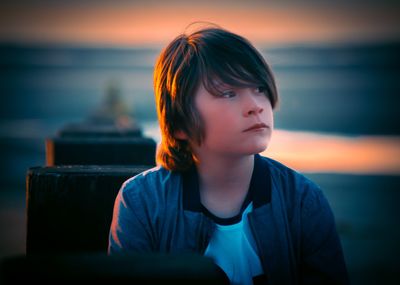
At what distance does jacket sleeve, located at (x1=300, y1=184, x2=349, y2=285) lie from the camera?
2049 mm

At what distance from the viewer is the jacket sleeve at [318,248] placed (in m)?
2.05

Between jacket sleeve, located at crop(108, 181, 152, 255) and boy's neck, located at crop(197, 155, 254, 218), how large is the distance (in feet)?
0.76

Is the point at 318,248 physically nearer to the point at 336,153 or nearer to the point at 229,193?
the point at 229,193

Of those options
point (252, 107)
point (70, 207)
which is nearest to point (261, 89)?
point (252, 107)

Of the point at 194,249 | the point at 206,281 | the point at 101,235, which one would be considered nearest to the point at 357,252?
the point at 101,235

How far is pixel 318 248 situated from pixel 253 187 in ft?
1.01

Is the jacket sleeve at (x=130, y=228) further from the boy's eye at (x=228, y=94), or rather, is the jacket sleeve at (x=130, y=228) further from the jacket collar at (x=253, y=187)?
the boy's eye at (x=228, y=94)

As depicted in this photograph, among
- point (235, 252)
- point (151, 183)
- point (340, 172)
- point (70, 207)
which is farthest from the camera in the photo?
point (340, 172)

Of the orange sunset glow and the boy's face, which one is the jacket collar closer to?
the boy's face

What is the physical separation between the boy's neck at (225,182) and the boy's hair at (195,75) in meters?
0.09

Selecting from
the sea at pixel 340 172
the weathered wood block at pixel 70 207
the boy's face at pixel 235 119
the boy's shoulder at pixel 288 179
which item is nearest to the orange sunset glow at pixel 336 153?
the sea at pixel 340 172

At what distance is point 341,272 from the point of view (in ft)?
6.75

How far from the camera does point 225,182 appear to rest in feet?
6.96

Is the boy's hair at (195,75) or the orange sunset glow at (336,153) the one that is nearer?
the boy's hair at (195,75)
